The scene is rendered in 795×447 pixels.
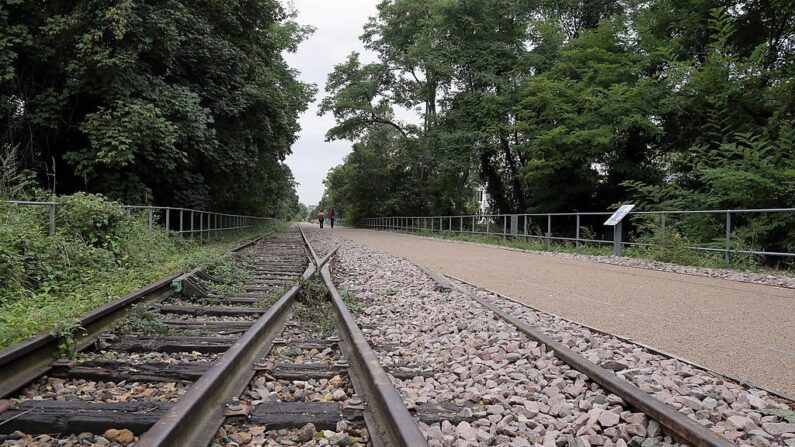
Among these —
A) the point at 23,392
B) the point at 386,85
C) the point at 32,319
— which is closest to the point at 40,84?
the point at 32,319

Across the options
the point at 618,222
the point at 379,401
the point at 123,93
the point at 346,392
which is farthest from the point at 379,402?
the point at 618,222

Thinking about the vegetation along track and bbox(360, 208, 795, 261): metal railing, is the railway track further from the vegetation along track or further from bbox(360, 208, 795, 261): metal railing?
bbox(360, 208, 795, 261): metal railing

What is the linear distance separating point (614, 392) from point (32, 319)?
→ 4.40 metres

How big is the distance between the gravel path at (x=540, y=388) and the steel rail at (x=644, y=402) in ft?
0.19

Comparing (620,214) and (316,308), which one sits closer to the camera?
(316,308)

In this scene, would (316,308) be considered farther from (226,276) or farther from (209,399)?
(209,399)

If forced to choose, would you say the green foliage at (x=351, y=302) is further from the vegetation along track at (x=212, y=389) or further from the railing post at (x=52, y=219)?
the railing post at (x=52, y=219)

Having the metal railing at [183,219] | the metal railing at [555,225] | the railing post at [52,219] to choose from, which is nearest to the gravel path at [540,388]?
the railing post at [52,219]

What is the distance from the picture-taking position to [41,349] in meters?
3.47

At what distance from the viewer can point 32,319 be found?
3.94 metres

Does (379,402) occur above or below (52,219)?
below

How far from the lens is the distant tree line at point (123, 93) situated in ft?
33.1

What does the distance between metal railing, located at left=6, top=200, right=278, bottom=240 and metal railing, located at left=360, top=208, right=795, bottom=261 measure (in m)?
10.6

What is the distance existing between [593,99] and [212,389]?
16.8m
